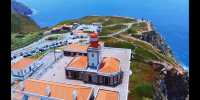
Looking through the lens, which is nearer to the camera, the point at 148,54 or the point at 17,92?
the point at 17,92

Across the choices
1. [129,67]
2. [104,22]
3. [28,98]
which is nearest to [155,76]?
[129,67]

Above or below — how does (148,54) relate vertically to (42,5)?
below

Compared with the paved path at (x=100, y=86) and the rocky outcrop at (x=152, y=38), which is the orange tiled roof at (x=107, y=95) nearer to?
the paved path at (x=100, y=86)

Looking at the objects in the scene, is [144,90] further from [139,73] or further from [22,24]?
[22,24]

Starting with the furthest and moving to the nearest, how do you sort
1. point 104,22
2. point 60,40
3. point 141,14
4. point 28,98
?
point 141,14 < point 104,22 < point 60,40 < point 28,98

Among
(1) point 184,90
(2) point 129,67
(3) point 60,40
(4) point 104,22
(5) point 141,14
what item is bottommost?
(1) point 184,90

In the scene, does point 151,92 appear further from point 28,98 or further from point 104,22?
point 104,22

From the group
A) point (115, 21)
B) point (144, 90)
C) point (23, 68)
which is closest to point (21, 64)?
point (23, 68)
